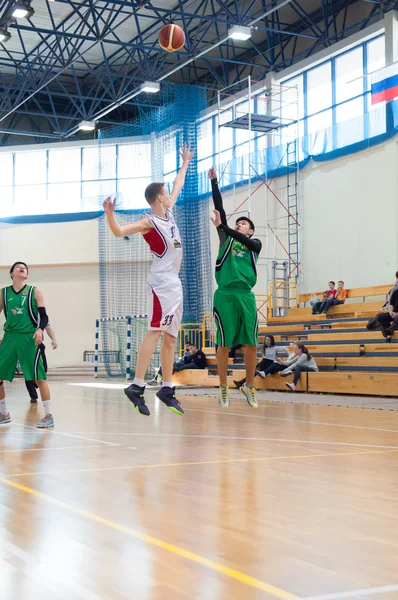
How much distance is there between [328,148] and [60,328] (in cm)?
1297

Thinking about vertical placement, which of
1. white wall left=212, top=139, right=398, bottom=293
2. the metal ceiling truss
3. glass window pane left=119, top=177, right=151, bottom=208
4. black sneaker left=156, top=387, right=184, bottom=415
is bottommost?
black sneaker left=156, top=387, right=184, bottom=415

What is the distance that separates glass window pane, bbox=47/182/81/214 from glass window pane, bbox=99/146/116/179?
3.90ft

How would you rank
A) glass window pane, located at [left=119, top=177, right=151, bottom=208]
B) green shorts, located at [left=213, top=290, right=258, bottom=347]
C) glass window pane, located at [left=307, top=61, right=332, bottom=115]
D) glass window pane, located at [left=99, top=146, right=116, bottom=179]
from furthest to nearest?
glass window pane, located at [left=99, top=146, right=116, bottom=179] < glass window pane, located at [left=119, top=177, right=151, bottom=208] < glass window pane, located at [left=307, top=61, right=332, bottom=115] < green shorts, located at [left=213, top=290, right=258, bottom=347]

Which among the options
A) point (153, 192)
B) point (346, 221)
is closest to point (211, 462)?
point (153, 192)

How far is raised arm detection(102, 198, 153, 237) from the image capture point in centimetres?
523

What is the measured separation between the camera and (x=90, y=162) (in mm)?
28047

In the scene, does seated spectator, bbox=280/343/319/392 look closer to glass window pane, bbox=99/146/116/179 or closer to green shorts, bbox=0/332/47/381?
green shorts, bbox=0/332/47/381

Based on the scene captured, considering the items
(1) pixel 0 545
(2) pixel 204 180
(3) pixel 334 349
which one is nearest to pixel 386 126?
(3) pixel 334 349

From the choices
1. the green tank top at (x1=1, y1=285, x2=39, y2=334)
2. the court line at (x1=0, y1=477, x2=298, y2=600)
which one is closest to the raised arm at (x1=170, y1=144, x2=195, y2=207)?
the green tank top at (x1=1, y1=285, x2=39, y2=334)

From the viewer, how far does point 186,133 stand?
21953 mm

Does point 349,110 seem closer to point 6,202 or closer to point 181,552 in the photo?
point 6,202

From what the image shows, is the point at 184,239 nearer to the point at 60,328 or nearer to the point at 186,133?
the point at 186,133

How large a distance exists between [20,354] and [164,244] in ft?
5.72

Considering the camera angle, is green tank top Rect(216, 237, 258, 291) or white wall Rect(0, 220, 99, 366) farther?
white wall Rect(0, 220, 99, 366)
